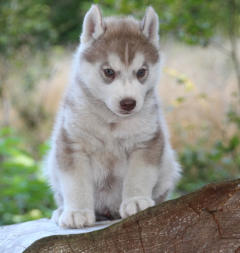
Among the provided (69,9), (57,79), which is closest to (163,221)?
(57,79)

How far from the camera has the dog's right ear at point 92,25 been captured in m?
4.01

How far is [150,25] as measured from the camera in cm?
413

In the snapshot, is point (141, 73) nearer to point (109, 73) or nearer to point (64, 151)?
point (109, 73)

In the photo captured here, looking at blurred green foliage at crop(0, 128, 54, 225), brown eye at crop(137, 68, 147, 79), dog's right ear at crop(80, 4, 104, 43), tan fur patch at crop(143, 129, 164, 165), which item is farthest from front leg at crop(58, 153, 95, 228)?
blurred green foliage at crop(0, 128, 54, 225)

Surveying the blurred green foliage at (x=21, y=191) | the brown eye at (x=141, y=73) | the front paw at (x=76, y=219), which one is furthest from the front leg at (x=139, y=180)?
the blurred green foliage at (x=21, y=191)

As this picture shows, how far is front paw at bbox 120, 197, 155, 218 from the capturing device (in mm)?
3643

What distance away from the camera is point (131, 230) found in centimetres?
242

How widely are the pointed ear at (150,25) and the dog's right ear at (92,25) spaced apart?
0.37 metres

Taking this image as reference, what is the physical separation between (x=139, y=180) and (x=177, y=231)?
4.79 feet

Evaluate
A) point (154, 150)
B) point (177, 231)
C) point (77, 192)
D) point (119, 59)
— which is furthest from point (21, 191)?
point (177, 231)

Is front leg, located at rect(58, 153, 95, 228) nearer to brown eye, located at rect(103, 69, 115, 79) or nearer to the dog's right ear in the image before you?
brown eye, located at rect(103, 69, 115, 79)

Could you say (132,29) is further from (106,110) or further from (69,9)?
(69,9)

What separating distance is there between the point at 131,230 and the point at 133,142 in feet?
5.26

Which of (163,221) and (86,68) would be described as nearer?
(163,221)
